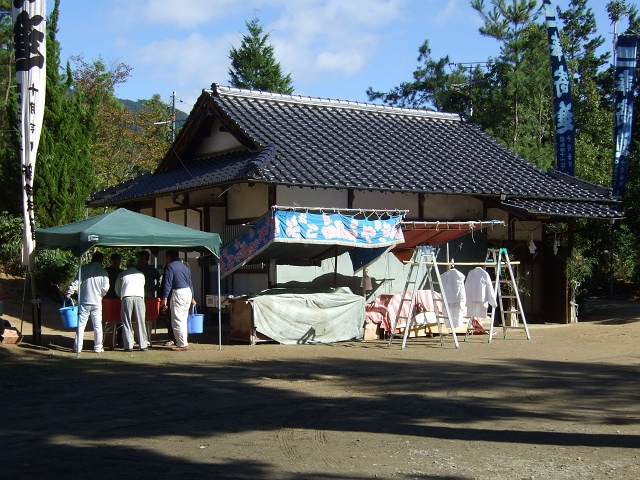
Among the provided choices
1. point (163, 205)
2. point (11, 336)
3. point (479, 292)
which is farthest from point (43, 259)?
point (479, 292)

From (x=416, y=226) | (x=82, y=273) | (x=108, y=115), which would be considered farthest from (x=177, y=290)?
(x=108, y=115)

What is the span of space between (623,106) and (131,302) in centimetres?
1369

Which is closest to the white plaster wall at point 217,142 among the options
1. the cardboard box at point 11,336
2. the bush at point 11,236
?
the bush at point 11,236

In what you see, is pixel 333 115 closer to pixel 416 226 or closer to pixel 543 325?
pixel 416 226

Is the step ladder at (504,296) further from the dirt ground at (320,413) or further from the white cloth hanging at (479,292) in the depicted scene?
the dirt ground at (320,413)

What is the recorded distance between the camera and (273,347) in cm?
1391

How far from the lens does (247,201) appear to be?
17.1 meters

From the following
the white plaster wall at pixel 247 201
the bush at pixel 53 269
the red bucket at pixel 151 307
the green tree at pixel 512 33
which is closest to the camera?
the red bucket at pixel 151 307

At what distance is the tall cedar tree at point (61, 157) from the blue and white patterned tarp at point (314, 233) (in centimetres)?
771

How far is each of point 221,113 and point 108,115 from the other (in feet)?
50.2

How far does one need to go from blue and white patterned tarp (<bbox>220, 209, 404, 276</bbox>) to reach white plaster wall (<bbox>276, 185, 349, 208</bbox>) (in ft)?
4.84

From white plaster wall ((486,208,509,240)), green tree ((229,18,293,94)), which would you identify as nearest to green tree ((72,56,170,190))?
green tree ((229,18,293,94))

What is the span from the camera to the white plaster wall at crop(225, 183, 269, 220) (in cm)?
1638

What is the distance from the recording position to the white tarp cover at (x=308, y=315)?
46.4 feet
